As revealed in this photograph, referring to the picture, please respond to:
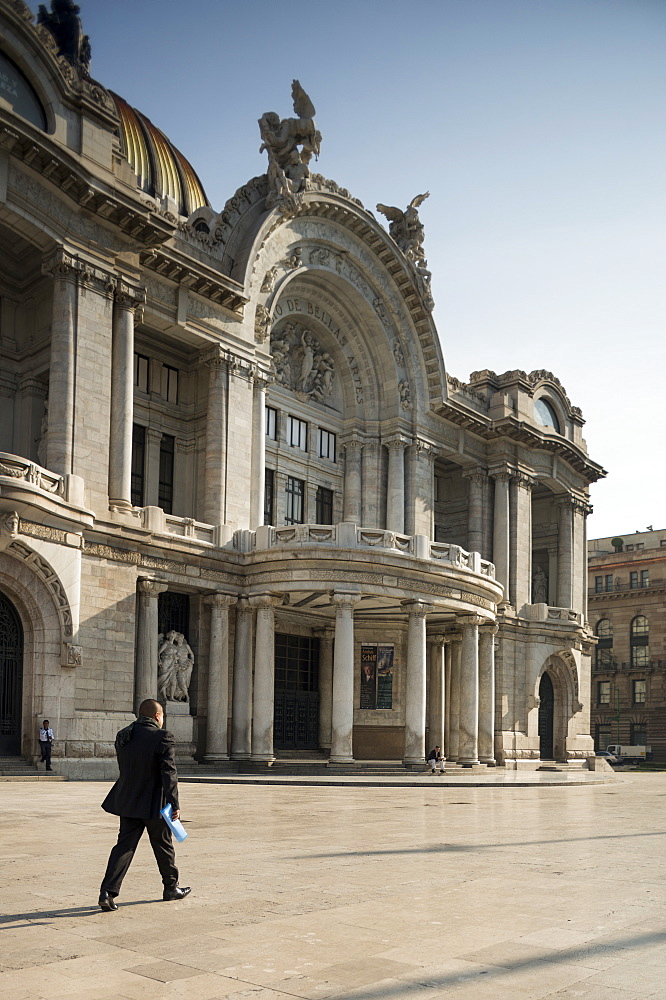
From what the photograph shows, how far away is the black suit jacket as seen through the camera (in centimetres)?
892

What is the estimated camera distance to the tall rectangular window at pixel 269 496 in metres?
42.2

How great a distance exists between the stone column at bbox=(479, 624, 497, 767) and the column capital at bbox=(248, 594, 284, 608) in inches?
398

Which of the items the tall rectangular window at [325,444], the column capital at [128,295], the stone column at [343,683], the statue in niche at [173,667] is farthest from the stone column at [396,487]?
the column capital at [128,295]

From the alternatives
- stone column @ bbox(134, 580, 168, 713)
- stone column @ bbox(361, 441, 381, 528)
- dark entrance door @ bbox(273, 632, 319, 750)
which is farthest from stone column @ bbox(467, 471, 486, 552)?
stone column @ bbox(134, 580, 168, 713)

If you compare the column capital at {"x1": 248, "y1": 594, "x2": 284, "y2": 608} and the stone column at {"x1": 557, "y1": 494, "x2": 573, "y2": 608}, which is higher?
the stone column at {"x1": 557, "y1": 494, "x2": 573, "y2": 608}

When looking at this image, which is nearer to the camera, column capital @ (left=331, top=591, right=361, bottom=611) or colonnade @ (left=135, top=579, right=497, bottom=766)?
colonnade @ (left=135, top=579, right=497, bottom=766)

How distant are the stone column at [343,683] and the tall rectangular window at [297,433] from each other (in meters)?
11.1

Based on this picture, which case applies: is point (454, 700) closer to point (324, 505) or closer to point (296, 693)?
point (296, 693)

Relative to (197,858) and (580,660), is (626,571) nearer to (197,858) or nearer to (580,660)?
(580,660)

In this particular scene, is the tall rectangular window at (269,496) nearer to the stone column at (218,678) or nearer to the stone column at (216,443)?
the stone column at (216,443)

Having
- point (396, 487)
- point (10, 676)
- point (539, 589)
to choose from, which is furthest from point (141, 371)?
point (539, 589)

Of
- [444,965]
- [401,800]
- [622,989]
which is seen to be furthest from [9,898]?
[401,800]

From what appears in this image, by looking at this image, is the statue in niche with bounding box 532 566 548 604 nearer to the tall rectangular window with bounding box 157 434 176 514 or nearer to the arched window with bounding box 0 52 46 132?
the tall rectangular window with bounding box 157 434 176 514

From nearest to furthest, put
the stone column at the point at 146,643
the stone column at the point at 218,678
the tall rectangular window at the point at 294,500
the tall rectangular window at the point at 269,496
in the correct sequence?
1. the stone column at the point at 146,643
2. the stone column at the point at 218,678
3. the tall rectangular window at the point at 269,496
4. the tall rectangular window at the point at 294,500
